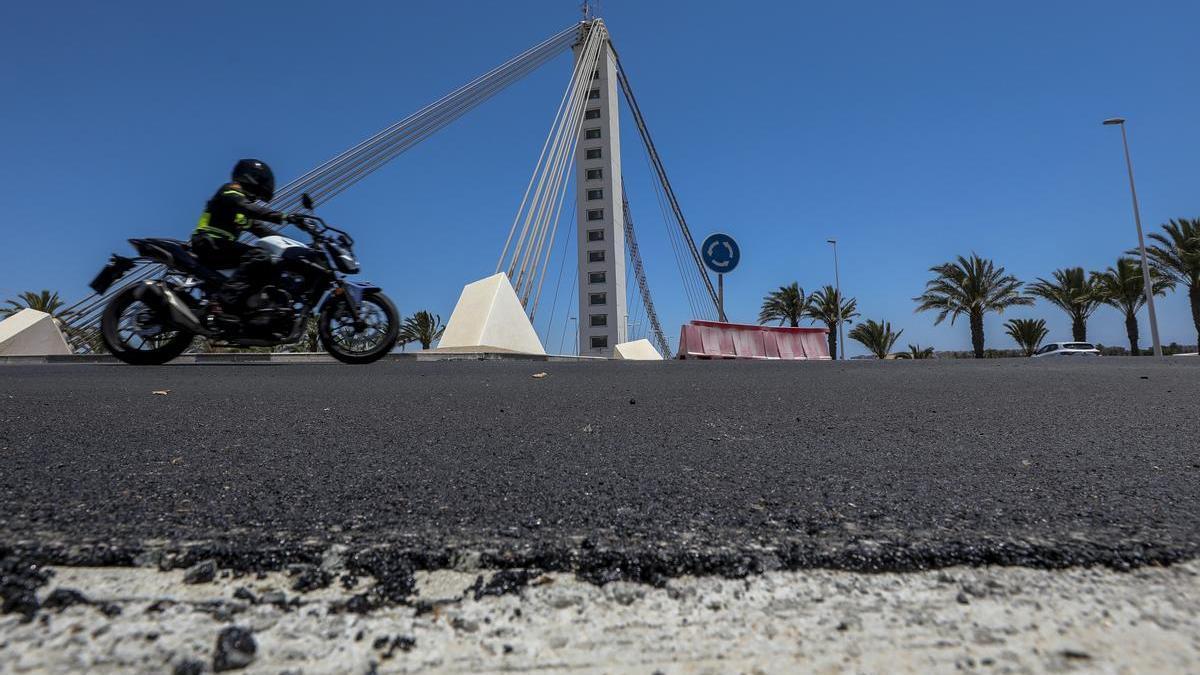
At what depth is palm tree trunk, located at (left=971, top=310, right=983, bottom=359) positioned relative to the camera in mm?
31797

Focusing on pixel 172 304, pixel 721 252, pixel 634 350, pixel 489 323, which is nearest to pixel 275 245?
pixel 172 304

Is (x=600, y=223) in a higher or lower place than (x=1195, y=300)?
higher

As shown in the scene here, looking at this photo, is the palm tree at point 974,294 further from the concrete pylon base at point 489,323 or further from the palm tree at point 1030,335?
the concrete pylon base at point 489,323

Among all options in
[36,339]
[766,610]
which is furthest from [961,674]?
[36,339]

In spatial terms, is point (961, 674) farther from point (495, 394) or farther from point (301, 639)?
point (495, 394)

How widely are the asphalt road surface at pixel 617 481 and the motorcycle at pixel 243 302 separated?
226 cm

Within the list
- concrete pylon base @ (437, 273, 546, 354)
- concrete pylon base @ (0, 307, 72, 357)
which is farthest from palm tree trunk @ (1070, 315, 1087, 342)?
concrete pylon base @ (0, 307, 72, 357)

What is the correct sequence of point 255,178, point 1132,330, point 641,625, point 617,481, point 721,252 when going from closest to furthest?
point 641,625 → point 617,481 → point 255,178 → point 721,252 → point 1132,330

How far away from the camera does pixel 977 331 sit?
32.1m

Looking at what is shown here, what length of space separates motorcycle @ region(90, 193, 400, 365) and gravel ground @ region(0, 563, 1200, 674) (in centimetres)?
501

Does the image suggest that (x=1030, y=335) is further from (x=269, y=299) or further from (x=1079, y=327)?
(x=269, y=299)

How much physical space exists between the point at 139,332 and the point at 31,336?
560 inches

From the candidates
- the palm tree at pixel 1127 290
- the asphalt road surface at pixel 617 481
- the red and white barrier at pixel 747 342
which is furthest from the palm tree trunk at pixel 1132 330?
the asphalt road surface at pixel 617 481

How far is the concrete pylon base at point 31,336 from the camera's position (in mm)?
15231
